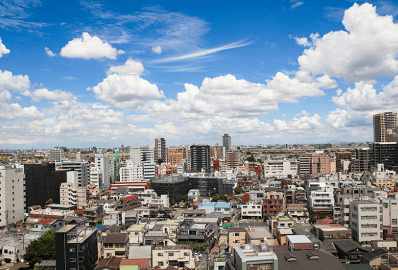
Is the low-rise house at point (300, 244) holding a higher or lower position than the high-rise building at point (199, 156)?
lower

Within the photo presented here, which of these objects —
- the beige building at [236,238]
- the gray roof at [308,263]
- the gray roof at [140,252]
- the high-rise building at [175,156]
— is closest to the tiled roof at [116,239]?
the gray roof at [140,252]

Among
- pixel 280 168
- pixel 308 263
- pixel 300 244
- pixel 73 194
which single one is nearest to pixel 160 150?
pixel 280 168

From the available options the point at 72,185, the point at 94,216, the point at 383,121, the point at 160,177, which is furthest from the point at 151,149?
the point at 383,121

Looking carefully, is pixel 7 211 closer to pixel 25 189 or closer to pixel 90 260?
pixel 25 189

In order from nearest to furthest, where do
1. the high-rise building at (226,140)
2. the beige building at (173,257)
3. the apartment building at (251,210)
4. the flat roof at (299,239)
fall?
the flat roof at (299,239) < the beige building at (173,257) < the apartment building at (251,210) < the high-rise building at (226,140)

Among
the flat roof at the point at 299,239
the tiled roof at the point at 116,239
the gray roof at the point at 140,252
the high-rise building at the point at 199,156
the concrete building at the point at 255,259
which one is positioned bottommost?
the gray roof at the point at 140,252

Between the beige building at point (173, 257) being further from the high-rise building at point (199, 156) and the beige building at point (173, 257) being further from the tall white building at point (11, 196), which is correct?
the high-rise building at point (199, 156)

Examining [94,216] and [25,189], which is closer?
[94,216]
